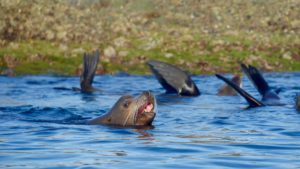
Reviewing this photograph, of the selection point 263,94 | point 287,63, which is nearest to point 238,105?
point 263,94

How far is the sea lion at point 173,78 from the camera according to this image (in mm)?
15789

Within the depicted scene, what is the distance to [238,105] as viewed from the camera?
14.8 metres

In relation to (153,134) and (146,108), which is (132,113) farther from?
(153,134)

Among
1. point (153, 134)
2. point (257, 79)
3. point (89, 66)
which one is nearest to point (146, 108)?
point (153, 134)

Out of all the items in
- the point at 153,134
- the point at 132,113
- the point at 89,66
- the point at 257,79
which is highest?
the point at 89,66

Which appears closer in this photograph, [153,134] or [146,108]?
[153,134]

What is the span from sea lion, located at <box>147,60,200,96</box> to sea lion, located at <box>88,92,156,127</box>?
13.4 ft

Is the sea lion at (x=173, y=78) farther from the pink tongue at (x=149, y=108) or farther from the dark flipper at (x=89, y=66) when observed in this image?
the pink tongue at (x=149, y=108)

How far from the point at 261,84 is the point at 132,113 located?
4479mm

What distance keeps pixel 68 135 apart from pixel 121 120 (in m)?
1.12

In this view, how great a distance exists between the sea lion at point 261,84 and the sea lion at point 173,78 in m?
1.42

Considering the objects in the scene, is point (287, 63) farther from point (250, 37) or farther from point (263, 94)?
point (263, 94)

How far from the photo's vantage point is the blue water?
28.1 ft

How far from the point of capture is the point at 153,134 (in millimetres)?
10688
